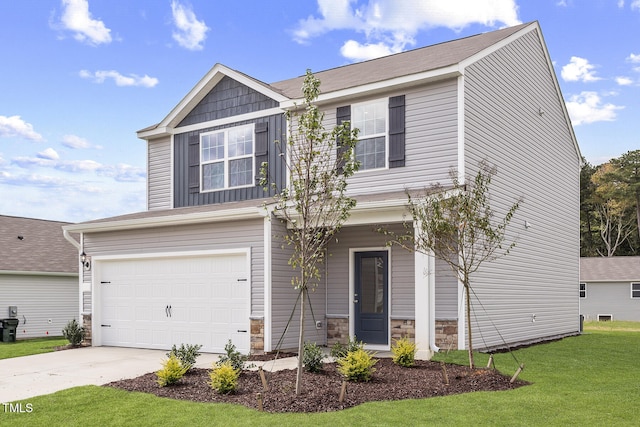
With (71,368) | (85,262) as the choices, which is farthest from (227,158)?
(71,368)

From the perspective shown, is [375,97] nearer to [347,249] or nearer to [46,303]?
[347,249]

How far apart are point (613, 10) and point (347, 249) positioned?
1453 cm

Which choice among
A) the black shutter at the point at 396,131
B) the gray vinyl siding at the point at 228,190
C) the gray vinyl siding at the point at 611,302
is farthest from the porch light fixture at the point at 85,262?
the gray vinyl siding at the point at 611,302

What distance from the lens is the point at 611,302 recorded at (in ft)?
109

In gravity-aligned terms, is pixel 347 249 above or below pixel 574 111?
below

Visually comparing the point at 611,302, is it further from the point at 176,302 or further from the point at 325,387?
the point at 325,387

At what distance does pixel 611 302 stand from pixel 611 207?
11.5m

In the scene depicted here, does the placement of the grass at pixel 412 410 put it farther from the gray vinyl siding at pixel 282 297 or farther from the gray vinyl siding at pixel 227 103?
the gray vinyl siding at pixel 227 103

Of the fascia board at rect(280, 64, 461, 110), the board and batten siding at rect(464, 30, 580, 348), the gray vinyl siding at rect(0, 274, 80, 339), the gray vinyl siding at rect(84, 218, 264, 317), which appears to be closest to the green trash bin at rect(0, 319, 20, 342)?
the gray vinyl siding at rect(0, 274, 80, 339)

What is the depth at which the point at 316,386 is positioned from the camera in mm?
8805

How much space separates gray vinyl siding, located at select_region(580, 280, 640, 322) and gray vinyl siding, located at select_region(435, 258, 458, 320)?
975 inches

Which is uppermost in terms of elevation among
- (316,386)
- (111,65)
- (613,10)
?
(613,10)

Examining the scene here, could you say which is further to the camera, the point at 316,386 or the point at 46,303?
the point at 46,303

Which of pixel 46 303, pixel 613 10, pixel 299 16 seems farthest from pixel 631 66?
pixel 46 303
